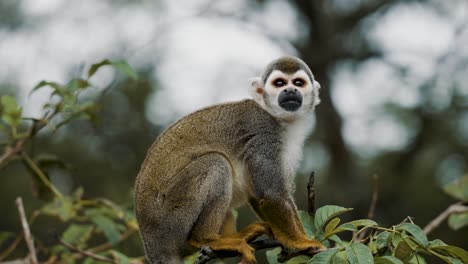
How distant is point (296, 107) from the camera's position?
512cm

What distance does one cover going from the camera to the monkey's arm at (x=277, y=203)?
4.47m

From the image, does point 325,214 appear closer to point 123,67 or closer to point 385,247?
point 385,247

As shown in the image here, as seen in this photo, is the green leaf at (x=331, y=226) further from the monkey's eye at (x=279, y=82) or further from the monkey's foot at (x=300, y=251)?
the monkey's eye at (x=279, y=82)

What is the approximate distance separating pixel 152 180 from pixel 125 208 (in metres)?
1.00

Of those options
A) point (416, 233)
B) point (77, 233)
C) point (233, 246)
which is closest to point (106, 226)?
point (77, 233)

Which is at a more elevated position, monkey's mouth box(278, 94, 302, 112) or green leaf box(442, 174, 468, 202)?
monkey's mouth box(278, 94, 302, 112)

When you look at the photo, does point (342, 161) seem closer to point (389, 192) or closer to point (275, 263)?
point (389, 192)

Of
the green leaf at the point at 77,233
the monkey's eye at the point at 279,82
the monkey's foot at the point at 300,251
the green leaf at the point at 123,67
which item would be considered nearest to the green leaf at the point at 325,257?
the monkey's foot at the point at 300,251

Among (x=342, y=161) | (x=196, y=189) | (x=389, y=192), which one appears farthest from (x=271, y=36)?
(x=196, y=189)

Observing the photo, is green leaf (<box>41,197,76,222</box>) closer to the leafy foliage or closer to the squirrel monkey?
the squirrel monkey

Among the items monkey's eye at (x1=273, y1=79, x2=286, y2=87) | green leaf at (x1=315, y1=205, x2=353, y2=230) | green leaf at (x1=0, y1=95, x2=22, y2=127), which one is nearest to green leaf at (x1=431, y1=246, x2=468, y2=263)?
green leaf at (x1=315, y1=205, x2=353, y2=230)

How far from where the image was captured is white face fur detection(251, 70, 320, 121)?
16.8 ft

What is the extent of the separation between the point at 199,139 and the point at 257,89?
0.68m

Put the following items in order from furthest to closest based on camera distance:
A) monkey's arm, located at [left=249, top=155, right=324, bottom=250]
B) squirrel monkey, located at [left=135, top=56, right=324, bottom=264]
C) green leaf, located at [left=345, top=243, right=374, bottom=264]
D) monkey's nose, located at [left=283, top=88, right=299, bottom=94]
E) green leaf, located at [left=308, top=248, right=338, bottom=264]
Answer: monkey's nose, located at [left=283, top=88, right=299, bottom=94]
squirrel monkey, located at [left=135, top=56, right=324, bottom=264]
monkey's arm, located at [left=249, top=155, right=324, bottom=250]
green leaf, located at [left=308, top=248, right=338, bottom=264]
green leaf, located at [left=345, top=243, right=374, bottom=264]
